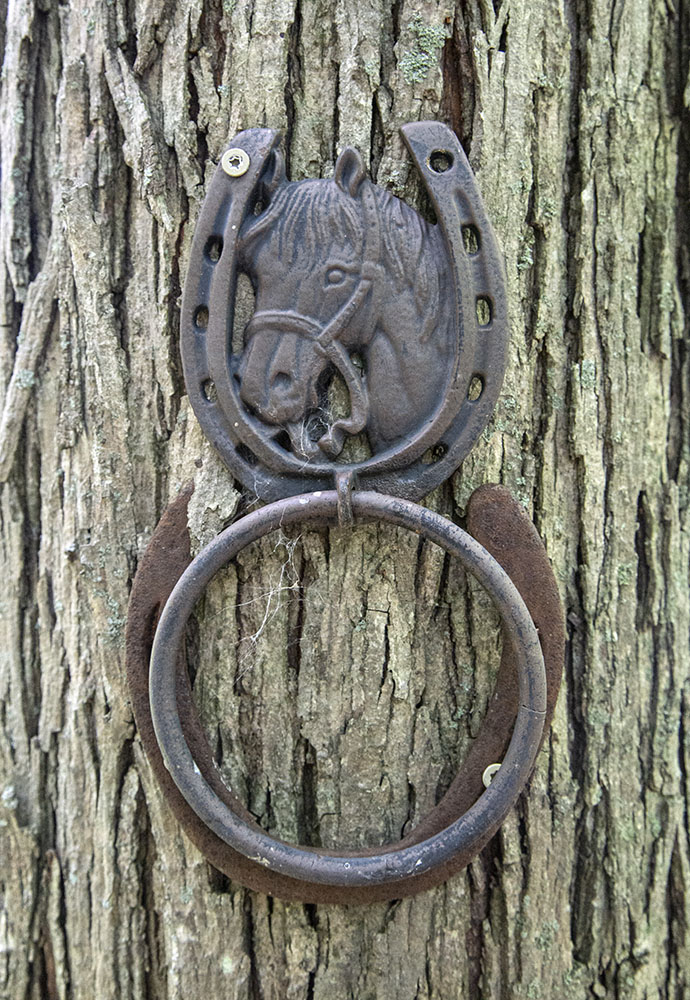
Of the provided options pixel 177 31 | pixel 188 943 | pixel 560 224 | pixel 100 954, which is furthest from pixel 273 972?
pixel 177 31

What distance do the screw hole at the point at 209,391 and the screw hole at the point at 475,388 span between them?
314 mm

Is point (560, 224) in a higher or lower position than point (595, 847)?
higher

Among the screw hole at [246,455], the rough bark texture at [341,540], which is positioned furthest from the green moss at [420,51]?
the screw hole at [246,455]

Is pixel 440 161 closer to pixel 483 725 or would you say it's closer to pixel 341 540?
pixel 341 540

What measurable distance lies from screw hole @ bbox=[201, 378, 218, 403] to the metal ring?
6.4 inches

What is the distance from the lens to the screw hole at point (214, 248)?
3.06ft

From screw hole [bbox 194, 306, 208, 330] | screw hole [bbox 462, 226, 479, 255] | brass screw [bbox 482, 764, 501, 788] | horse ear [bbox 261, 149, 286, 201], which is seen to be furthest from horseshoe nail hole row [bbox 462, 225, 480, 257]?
brass screw [bbox 482, 764, 501, 788]

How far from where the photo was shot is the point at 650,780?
3.45 ft

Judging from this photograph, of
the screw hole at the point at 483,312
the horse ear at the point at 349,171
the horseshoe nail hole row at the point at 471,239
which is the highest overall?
the horse ear at the point at 349,171

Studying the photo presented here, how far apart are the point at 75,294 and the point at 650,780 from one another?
102 centimetres

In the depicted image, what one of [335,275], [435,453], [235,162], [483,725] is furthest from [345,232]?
[483,725]

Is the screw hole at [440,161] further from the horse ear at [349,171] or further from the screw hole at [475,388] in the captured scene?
the screw hole at [475,388]

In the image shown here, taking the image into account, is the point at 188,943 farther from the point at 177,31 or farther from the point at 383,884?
the point at 177,31

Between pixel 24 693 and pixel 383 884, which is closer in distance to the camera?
pixel 383 884
